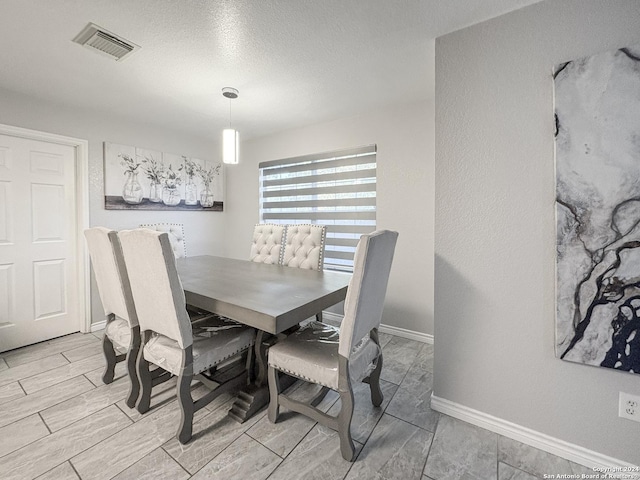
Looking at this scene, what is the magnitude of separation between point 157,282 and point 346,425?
116 centimetres

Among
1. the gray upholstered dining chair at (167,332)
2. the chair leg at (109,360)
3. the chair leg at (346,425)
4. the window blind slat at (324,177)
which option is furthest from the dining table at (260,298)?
the window blind slat at (324,177)

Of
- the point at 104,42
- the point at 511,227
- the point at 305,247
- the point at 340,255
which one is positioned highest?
the point at 104,42

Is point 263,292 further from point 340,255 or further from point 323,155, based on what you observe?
point 323,155

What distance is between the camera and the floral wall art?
9.84 ft

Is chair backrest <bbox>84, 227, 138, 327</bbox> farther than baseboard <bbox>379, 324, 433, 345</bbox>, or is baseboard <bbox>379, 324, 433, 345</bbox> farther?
baseboard <bbox>379, 324, 433, 345</bbox>

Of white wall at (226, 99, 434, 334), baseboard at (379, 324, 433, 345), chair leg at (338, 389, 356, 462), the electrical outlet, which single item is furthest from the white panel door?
the electrical outlet

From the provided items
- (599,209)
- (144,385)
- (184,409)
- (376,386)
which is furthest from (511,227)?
(144,385)

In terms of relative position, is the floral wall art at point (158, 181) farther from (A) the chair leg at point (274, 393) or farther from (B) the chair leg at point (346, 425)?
(B) the chair leg at point (346, 425)

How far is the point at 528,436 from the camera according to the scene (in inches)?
57.1

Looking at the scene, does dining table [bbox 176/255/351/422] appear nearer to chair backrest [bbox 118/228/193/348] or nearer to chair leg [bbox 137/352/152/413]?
chair backrest [bbox 118/228/193/348]

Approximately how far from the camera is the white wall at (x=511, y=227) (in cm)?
131

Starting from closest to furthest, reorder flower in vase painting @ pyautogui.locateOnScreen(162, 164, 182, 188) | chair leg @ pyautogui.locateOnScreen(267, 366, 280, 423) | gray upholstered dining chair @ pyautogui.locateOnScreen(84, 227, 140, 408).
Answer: chair leg @ pyautogui.locateOnScreen(267, 366, 280, 423) < gray upholstered dining chair @ pyautogui.locateOnScreen(84, 227, 140, 408) < flower in vase painting @ pyautogui.locateOnScreen(162, 164, 182, 188)

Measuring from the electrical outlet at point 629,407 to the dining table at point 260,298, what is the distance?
4.47 ft

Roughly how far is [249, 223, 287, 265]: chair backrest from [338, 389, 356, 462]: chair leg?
5.30 feet
